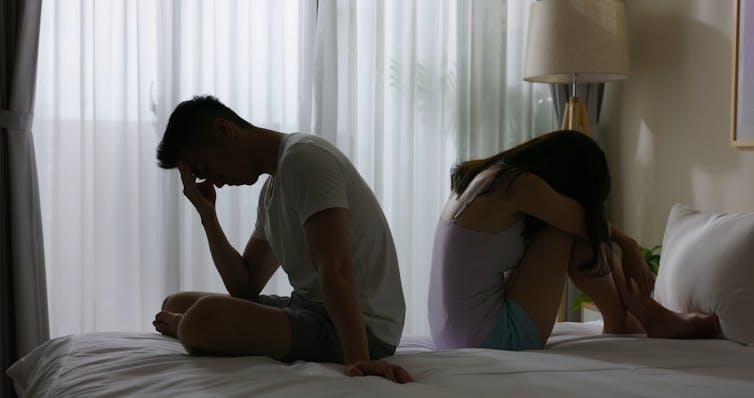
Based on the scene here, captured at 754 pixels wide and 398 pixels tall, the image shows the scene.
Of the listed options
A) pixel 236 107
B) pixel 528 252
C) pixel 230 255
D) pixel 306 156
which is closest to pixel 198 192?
pixel 230 255

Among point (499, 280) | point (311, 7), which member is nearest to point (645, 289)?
point (499, 280)

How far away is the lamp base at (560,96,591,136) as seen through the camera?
11.4ft

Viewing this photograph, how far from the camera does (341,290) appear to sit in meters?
1.59

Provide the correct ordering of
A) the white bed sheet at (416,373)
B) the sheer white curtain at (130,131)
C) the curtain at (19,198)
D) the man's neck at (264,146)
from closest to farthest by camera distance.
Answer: the white bed sheet at (416,373), the man's neck at (264,146), the curtain at (19,198), the sheer white curtain at (130,131)

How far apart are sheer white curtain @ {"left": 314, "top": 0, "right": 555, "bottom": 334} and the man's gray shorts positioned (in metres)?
1.79

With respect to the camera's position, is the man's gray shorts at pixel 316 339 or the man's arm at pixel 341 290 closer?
the man's arm at pixel 341 290

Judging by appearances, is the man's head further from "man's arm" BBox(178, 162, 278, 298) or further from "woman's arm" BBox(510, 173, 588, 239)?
"woman's arm" BBox(510, 173, 588, 239)

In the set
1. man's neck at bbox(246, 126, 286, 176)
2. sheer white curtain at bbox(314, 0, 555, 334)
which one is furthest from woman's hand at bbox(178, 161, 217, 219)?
sheer white curtain at bbox(314, 0, 555, 334)

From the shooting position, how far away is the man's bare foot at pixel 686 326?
2100 millimetres

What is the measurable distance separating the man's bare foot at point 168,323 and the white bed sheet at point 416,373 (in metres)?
0.04

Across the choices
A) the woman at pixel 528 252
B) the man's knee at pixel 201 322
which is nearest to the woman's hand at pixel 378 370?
the man's knee at pixel 201 322

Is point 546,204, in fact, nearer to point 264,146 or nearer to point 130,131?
point 264,146

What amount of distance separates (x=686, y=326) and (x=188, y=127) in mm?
1352

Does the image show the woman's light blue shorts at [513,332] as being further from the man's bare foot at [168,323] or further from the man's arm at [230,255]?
the man's bare foot at [168,323]
